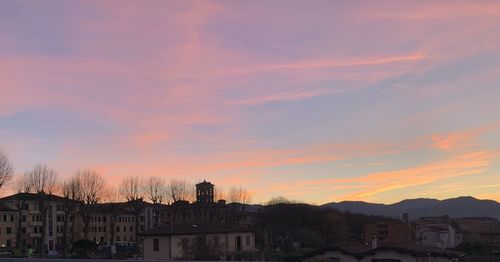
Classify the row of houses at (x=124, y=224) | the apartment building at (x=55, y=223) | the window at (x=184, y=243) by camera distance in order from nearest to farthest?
1. the window at (x=184, y=243)
2. the row of houses at (x=124, y=224)
3. the apartment building at (x=55, y=223)

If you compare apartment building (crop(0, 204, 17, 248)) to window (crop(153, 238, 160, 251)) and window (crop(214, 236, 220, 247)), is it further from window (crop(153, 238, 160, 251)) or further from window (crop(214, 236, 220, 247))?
window (crop(214, 236, 220, 247))

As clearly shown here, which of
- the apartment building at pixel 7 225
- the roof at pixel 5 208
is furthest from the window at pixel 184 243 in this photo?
the roof at pixel 5 208

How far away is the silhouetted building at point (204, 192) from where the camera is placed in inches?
4535

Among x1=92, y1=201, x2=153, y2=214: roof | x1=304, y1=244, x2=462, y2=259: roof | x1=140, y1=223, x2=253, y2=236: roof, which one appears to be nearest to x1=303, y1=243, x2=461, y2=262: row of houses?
x1=304, y1=244, x2=462, y2=259: roof

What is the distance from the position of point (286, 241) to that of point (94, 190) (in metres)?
39.0

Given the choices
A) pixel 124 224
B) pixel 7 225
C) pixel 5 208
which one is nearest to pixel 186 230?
pixel 7 225

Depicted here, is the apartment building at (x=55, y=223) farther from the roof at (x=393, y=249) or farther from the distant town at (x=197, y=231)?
the roof at (x=393, y=249)

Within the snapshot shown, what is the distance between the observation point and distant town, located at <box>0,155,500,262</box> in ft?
228

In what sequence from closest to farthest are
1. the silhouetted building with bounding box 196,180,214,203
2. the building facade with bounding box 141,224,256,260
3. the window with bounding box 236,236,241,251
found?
the building facade with bounding box 141,224,256,260 → the window with bounding box 236,236,241,251 → the silhouetted building with bounding box 196,180,214,203

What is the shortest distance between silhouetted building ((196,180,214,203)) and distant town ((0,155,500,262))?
0.20 m

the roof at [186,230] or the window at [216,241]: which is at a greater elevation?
the roof at [186,230]

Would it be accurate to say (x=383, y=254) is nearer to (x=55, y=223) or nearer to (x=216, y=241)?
(x=216, y=241)

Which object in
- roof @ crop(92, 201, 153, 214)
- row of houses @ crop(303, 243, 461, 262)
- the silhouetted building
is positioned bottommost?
row of houses @ crop(303, 243, 461, 262)

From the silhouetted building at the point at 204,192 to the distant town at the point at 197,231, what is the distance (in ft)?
0.65
